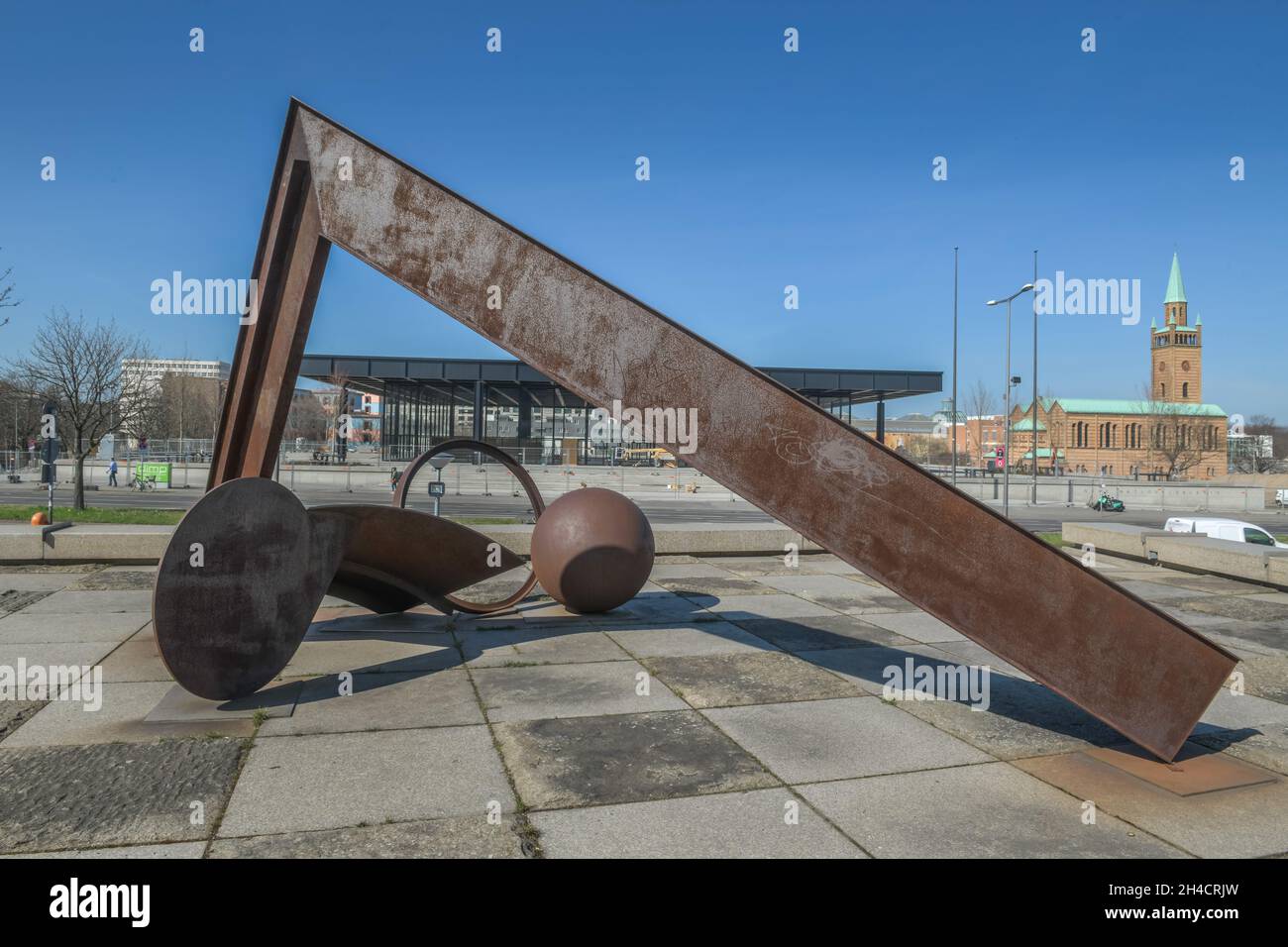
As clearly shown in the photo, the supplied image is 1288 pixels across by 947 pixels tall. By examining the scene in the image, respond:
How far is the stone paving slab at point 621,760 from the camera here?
491 cm

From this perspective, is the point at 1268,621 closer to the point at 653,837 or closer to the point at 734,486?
the point at 734,486

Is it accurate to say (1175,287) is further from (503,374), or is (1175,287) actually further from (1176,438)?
(503,374)

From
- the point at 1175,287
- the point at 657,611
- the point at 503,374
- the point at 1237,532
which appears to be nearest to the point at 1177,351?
the point at 1175,287

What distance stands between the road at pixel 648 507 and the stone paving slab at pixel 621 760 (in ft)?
72.2

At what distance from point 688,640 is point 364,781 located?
475 centimetres

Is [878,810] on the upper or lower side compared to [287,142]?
lower

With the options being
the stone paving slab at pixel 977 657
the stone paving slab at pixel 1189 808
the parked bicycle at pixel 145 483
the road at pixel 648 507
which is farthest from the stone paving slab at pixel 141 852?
the parked bicycle at pixel 145 483

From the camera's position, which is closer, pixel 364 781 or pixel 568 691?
pixel 364 781

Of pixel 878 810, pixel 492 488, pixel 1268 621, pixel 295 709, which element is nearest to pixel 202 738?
pixel 295 709

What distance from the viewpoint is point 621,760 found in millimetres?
5434

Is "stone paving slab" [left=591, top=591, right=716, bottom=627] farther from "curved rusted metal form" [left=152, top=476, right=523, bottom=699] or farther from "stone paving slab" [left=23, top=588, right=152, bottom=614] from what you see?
"stone paving slab" [left=23, top=588, right=152, bottom=614]

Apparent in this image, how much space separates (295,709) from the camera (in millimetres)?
6379

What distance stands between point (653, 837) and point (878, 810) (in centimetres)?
129

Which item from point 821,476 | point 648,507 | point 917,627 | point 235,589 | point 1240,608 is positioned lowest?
point 648,507
